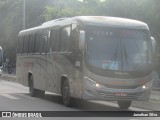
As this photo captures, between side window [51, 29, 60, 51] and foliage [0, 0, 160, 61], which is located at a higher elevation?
foliage [0, 0, 160, 61]

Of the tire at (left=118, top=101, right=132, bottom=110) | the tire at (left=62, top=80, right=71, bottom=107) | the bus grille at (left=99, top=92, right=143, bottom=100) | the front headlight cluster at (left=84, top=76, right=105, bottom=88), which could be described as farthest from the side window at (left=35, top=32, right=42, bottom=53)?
the bus grille at (left=99, top=92, right=143, bottom=100)

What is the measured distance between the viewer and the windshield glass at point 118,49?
15430mm

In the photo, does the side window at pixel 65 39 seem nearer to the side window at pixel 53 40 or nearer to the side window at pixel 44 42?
the side window at pixel 53 40

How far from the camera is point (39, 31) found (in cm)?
2077

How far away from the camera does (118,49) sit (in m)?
15.6

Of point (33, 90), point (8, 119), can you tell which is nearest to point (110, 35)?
point (8, 119)

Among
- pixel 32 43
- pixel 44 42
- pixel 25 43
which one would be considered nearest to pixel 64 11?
pixel 25 43

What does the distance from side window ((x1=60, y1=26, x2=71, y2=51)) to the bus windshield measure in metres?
1.34

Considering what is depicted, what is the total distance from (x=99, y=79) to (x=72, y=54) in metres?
1.58

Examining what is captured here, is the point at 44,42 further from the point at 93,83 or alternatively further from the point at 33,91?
the point at 93,83

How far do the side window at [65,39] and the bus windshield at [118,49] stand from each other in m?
1.34

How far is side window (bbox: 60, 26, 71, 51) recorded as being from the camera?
55.2ft

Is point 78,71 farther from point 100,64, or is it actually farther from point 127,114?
point 127,114

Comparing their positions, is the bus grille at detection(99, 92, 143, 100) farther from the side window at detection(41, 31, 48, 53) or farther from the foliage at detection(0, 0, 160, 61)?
the foliage at detection(0, 0, 160, 61)
